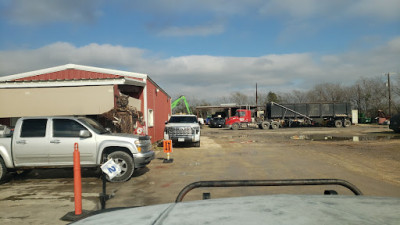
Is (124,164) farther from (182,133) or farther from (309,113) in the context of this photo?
(309,113)

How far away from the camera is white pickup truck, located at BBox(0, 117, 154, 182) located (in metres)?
8.44

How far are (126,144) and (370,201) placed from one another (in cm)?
735

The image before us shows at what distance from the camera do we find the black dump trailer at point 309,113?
37.0m

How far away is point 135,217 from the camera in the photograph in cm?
190

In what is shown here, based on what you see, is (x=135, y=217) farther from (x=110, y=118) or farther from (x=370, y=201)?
(x=110, y=118)

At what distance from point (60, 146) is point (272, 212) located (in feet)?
26.1

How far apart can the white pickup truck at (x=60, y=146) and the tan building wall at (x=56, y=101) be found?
403cm

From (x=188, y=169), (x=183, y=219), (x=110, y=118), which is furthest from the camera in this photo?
(x=110, y=118)

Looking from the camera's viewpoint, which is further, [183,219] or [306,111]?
[306,111]

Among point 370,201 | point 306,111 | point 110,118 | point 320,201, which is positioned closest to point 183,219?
point 320,201

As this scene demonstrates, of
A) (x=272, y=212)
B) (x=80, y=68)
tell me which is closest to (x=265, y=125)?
(x=80, y=68)

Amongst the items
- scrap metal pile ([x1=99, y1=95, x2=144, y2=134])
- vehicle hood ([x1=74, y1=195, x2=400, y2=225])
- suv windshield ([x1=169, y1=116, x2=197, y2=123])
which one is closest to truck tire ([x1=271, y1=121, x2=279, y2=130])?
suv windshield ([x1=169, y1=116, x2=197, y2=123])

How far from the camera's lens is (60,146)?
27.7 ft

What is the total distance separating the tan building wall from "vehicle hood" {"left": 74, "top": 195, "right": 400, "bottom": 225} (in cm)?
1119
